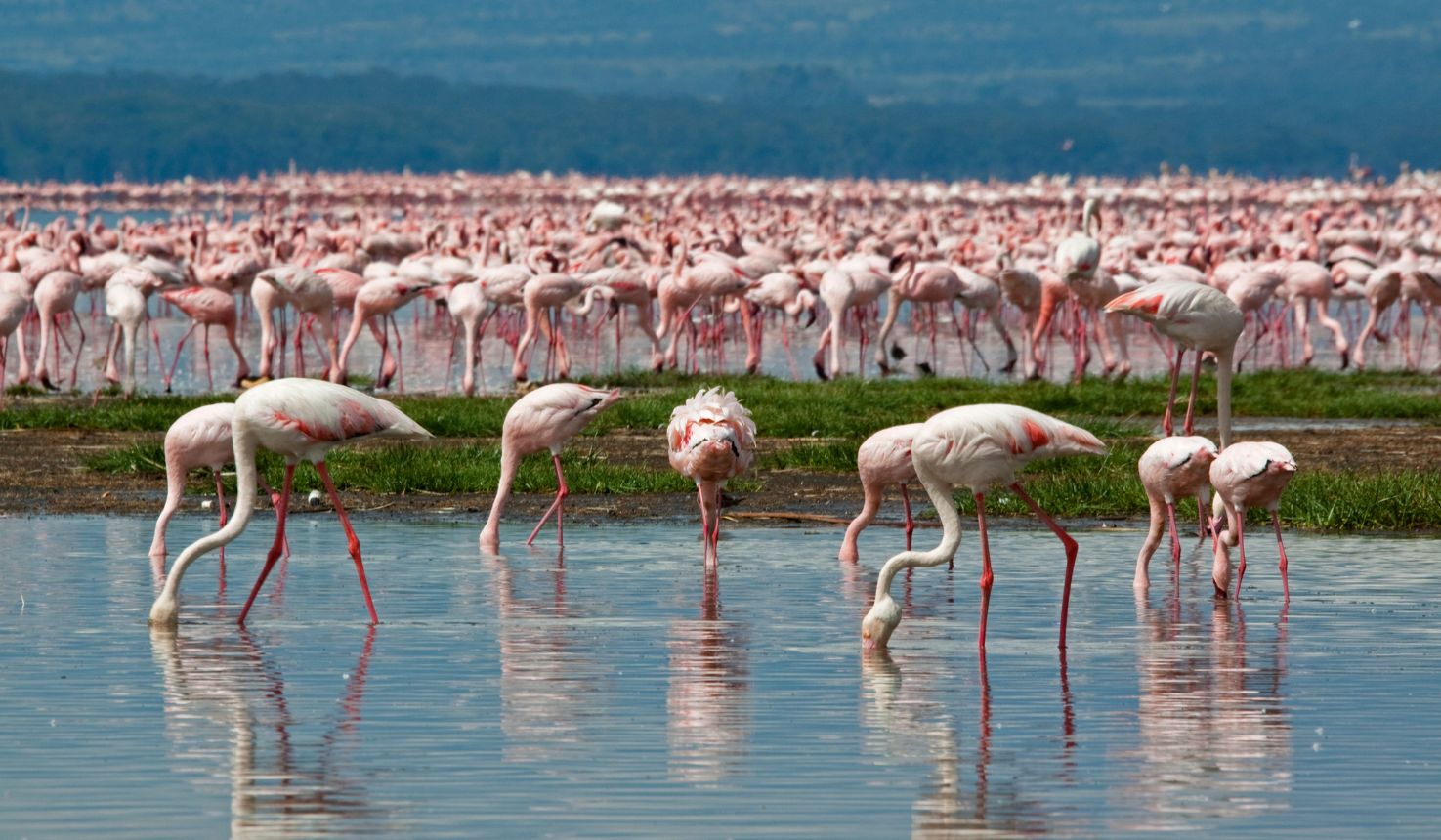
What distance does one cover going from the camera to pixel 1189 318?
1122cm

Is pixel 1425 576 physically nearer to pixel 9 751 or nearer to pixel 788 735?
pixel 788 735

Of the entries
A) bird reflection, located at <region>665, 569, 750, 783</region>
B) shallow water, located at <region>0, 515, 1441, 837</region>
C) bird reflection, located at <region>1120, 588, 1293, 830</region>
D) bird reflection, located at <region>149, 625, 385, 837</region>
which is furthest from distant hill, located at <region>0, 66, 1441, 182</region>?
bird reflection, located at <region>1120, 588, 1293, 830</region>

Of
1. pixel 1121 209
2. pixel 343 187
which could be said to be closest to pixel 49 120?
pixel 343 187

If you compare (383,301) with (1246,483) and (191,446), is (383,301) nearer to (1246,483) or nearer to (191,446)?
(191,446)

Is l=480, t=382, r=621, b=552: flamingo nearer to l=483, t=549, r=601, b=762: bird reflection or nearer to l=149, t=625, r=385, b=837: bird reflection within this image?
l=483, t=549, r=601, b=762: bird reflection

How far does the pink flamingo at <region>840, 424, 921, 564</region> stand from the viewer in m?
10.1

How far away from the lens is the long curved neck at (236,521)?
8.16 m

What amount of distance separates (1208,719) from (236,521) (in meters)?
3.30

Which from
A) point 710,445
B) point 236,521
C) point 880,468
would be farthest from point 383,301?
point 236,521

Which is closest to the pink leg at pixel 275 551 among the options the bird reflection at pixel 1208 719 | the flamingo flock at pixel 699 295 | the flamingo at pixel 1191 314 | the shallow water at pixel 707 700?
the shallow water at pixel 707 700

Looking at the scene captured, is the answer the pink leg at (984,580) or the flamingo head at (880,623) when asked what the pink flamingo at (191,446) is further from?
the pink leg at (984,580)

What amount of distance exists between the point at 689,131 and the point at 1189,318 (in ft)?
495

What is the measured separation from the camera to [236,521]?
835 cm

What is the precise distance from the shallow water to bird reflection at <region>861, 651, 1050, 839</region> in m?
0.01
